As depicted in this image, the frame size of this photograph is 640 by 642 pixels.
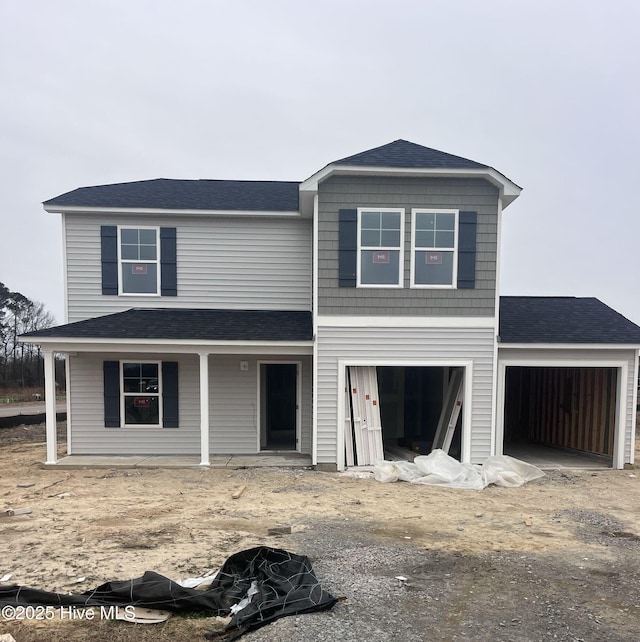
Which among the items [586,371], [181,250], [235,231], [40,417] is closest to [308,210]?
[235,231]

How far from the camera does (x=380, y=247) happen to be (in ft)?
27.7

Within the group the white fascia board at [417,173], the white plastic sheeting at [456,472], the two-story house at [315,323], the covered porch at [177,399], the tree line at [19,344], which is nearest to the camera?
the white plastic sheeting at [456,472]

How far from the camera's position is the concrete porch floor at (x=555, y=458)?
9.07 metres

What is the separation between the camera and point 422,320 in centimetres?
847

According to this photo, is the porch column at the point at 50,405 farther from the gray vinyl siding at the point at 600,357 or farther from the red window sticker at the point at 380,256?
the gray vinyl siding at the point at 600,357

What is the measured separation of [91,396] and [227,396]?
2957 millimetres

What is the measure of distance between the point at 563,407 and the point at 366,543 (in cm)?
821

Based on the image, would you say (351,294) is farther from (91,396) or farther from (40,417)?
(40,417)

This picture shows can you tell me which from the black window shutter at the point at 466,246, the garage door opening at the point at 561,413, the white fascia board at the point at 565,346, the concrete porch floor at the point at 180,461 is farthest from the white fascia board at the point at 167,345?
the garage door opening at the point at 561,413

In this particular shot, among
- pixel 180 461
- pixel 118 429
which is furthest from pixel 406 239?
pixel 118 429

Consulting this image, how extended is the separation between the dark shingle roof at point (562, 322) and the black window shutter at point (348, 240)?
11.0ft

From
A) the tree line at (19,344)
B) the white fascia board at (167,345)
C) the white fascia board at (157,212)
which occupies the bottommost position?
the tree line at (19,344)

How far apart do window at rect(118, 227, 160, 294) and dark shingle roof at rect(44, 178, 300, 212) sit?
2.06ft

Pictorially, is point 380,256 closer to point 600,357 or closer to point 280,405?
point 280,405
